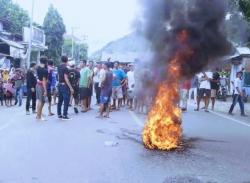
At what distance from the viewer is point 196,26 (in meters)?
10.2

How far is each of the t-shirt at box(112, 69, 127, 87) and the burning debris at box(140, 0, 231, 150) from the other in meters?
7.89

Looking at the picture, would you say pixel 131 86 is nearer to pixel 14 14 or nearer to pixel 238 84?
pixel 238 84

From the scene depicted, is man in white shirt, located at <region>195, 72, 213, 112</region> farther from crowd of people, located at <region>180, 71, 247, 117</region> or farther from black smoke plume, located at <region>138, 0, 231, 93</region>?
black smoke plume, located at <region>138, 0, 231, 93</region>

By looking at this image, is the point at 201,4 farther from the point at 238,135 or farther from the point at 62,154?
the point at 62,154

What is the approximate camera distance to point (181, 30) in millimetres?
10109

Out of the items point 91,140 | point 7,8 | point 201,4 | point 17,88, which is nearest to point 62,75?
point 91,140

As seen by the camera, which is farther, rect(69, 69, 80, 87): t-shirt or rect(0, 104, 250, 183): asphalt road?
rect(69, 69, 80, 87): t-shirt

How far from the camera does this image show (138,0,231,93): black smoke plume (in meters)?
10.0

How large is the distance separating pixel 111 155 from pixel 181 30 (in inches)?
129

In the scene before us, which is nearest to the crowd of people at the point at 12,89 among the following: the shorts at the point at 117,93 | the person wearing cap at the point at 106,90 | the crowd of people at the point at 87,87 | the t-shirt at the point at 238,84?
the crowd of people at the point at 87,87

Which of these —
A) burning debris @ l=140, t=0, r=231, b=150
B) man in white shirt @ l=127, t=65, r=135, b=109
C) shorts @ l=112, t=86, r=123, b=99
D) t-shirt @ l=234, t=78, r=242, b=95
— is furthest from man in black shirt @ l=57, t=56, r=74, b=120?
t-shirt @ l=234, t=78, r=242, b=95

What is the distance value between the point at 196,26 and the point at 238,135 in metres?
3.29

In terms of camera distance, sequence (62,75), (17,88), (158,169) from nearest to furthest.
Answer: (158,169) → (62,75) → (17,88)

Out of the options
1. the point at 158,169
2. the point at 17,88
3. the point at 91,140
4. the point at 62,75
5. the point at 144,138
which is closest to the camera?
the point at 158,169
